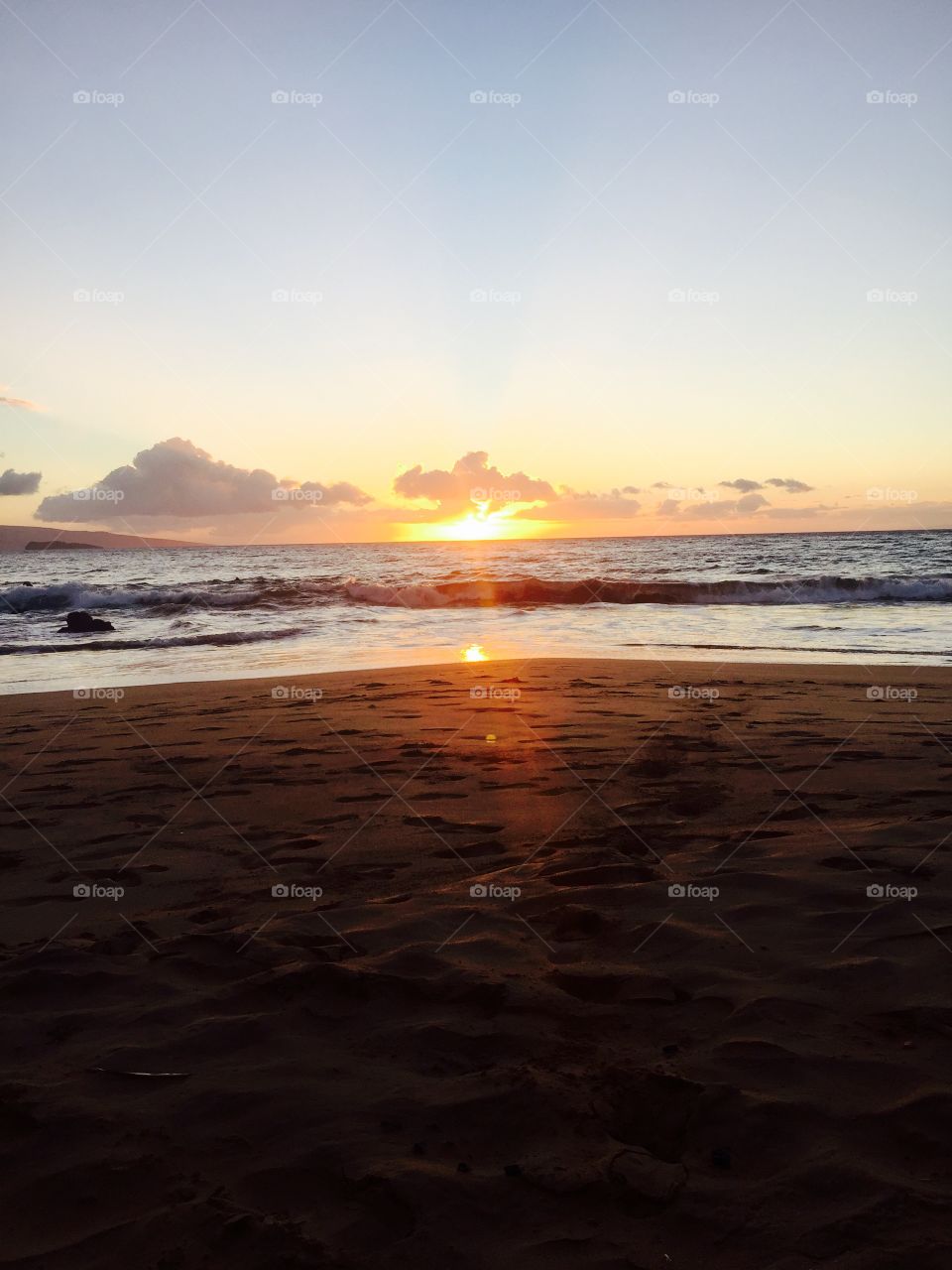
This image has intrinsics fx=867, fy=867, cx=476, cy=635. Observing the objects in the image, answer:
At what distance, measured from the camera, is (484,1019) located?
3125 mm

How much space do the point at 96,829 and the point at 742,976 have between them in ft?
13.0

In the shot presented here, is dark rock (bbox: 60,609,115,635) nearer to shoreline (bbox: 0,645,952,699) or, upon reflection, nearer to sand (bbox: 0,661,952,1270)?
shoreline (bbox: 0,645,952,699)

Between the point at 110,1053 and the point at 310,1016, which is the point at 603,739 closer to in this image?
the point at 310,1016

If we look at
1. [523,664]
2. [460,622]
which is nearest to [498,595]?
[460,622]

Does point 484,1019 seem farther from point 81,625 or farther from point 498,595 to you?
point 498,595

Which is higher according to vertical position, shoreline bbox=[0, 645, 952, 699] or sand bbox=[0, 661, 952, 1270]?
shoreline bbox=[0, 645, 952, 699]

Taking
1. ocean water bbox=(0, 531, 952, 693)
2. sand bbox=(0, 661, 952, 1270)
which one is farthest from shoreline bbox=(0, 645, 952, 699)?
sand bbox=(0, 661, 952, 1270)

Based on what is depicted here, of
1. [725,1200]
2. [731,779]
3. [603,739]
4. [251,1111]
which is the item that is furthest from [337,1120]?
[603,739]

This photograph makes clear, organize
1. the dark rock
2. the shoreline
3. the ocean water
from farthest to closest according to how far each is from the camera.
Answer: the dark rock, the ocean water, the shoreline

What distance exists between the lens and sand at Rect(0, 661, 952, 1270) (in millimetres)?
2217

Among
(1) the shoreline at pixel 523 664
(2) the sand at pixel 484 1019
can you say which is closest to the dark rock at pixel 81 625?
(1) the shoreline at pixel 523 664

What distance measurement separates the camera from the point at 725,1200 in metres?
2.25

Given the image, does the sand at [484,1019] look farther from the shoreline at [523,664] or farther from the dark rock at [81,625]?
the dark rock at [81,625]

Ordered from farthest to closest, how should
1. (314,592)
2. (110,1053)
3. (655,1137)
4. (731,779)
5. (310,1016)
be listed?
(314,592), (731,779), (310,1016), (110,1053), (655,1137)
